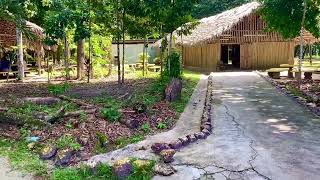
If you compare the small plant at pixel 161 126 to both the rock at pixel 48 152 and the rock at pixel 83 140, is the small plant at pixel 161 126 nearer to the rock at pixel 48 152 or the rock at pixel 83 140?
the rock at pixel 83 140

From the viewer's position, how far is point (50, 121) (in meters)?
9.35

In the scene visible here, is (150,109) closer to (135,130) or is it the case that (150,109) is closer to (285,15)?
(135,130)

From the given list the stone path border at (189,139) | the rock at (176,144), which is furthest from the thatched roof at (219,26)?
the rock at (176,144)

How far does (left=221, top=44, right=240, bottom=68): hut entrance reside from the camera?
111ft

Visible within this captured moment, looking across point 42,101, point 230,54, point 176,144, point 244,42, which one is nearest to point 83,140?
point 176,144

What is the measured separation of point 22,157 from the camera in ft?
24.3

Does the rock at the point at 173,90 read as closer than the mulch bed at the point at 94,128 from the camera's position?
No

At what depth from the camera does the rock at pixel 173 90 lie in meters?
13.0

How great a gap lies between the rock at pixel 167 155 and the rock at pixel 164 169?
1.02ft

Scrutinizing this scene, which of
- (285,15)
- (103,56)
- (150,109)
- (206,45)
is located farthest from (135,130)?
(206,45)

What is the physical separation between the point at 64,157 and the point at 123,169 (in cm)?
137

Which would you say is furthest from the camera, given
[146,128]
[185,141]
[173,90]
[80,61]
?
[80,61]

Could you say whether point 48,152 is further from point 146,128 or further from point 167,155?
point 146,128

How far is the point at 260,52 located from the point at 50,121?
74.0 ft
